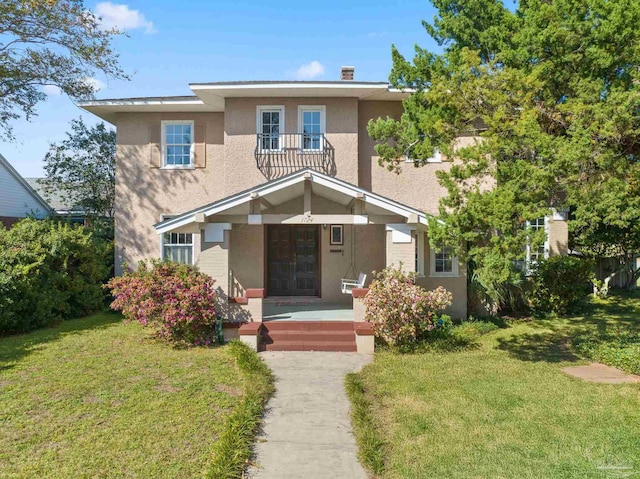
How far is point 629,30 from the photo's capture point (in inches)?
306

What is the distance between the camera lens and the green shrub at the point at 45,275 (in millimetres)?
11430

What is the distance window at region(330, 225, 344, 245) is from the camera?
46.5 feet

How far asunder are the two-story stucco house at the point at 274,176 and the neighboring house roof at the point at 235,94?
31 millimetres

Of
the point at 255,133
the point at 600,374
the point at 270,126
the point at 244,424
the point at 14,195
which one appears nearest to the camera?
the point at 244,424

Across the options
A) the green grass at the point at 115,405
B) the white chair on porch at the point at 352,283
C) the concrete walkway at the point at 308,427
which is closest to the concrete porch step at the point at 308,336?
the concrete walkway at the point at 308,427

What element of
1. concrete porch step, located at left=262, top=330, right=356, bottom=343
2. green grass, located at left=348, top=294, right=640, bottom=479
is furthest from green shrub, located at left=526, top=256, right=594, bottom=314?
concrete porch step, located at left=262, top=330, right=356, bottom=343

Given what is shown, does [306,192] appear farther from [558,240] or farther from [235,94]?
[558,240]

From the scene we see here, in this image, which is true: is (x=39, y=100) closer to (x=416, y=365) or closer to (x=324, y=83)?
(x=324, y=83)

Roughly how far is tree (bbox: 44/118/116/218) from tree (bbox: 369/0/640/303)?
1531cm

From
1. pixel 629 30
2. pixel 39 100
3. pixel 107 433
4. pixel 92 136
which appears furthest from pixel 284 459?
pixel 39 100

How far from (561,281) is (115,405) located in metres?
12.8

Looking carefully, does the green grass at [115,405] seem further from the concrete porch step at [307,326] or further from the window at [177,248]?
the window at [177,248]

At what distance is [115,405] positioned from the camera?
6883mm

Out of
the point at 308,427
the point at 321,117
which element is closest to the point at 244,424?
the point at 308,427
